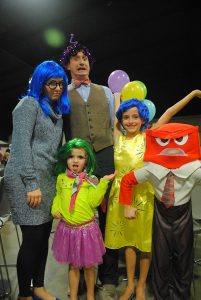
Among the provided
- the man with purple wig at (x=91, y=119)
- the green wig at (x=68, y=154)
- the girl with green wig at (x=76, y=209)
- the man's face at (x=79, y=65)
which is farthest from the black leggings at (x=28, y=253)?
the man's face at (x=79, y=65)

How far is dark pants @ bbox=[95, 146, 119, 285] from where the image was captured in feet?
7.13

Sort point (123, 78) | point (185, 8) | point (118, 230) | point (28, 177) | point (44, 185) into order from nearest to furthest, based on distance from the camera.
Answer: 1. point (28, 177)
2. point (44, 185)
3. point (118, 230)
4. point (123, 78)
5. point (185, 8)

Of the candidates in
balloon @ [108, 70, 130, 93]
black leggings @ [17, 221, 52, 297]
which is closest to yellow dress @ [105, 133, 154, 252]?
black leggings @ [17, 221, 52, 297]

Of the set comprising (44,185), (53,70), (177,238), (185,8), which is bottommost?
(177,238)

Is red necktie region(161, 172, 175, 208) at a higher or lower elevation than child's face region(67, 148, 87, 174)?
lower

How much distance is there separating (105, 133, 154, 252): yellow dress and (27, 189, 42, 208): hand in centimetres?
52

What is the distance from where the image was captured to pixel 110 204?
6.84ft

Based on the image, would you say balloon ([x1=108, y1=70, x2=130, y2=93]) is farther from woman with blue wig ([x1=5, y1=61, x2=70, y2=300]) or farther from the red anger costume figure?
the red anger costume figure

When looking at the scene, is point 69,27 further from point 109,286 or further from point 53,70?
point 109,286

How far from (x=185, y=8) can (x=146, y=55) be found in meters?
1.16

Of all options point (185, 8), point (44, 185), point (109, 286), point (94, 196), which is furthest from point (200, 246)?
point (185, 8)

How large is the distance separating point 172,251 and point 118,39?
4696 mm

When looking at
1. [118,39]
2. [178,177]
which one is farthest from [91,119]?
[118,39]

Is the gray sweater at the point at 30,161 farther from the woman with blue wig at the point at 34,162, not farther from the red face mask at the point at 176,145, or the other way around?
the red face mask at the point at 176,145
